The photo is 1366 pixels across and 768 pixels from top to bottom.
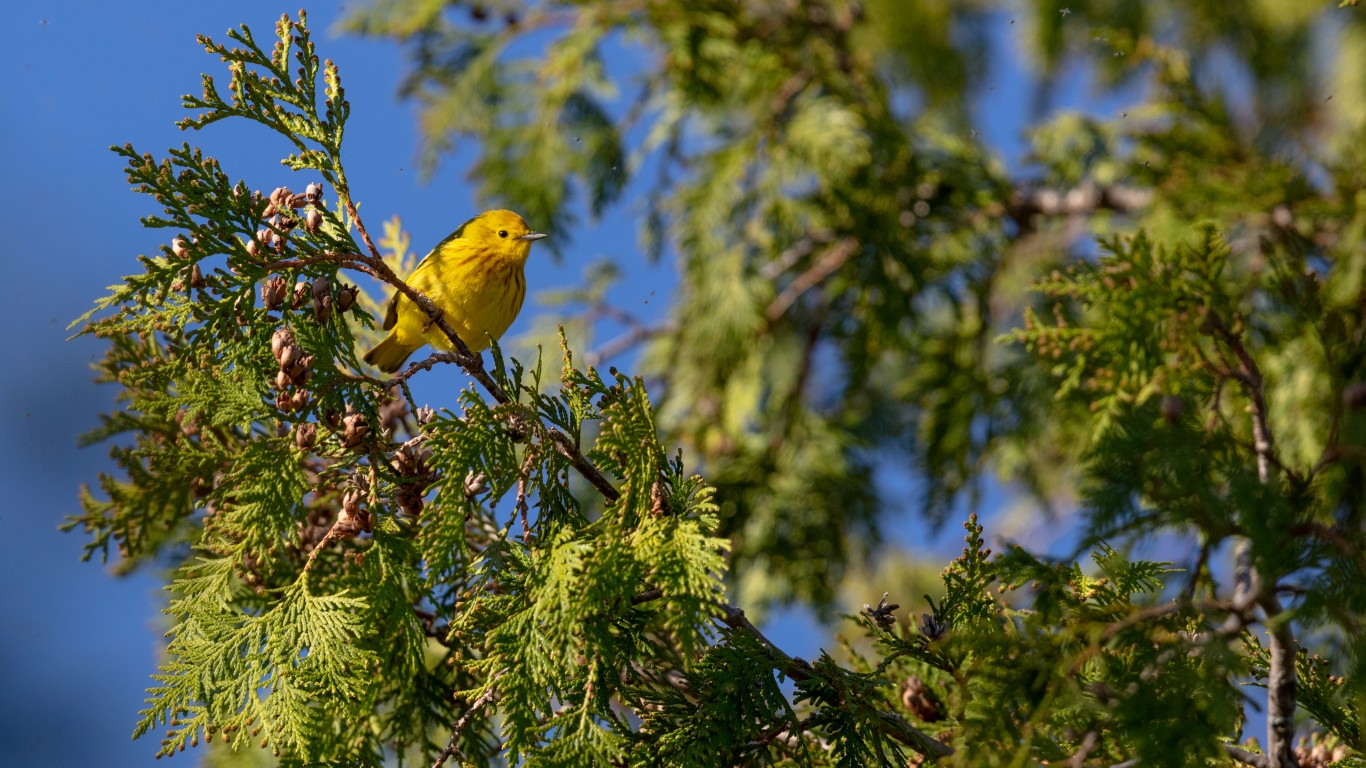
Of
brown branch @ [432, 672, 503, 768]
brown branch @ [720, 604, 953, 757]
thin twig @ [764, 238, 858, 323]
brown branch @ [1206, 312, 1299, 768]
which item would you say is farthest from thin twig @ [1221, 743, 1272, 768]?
thin twig @ [764, 238, 858, 323]

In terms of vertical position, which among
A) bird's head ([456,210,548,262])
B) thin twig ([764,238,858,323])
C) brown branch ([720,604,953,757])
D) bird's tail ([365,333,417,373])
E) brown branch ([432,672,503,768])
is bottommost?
brown branch ([432,672,503,768])

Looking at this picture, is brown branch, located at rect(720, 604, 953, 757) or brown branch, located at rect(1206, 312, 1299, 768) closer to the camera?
brown branch, located at rect(1206, 312, 1299, 768)

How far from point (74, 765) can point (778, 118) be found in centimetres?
621

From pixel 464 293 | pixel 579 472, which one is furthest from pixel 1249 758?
pixel 464 293

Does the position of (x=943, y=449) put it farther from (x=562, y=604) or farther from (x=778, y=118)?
(x=562, y=604)

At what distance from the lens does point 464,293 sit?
3.05m

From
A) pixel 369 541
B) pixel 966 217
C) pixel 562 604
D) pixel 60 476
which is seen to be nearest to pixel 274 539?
pixel 369 541

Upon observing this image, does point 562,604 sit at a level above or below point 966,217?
below

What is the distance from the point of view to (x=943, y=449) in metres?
4.29

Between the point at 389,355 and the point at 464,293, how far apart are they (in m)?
0.40

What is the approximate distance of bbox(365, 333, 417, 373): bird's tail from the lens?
3258 mm

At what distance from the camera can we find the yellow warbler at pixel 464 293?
3.01 metres

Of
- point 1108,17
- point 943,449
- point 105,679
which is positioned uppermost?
point 1108,17

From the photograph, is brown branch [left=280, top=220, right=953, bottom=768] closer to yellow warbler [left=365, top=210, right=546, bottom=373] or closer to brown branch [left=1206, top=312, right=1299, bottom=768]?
brown branch [left=1206, top=312, right=1299, bottom=768]
